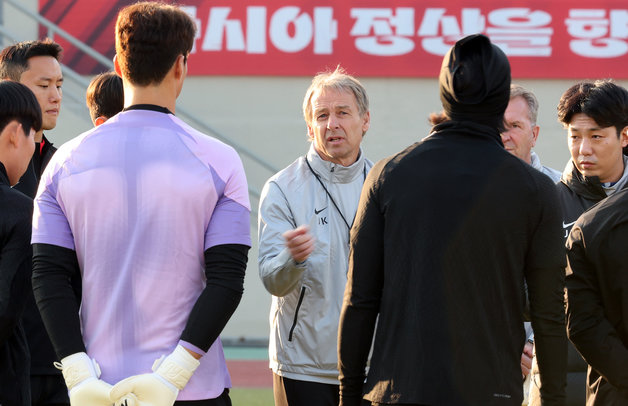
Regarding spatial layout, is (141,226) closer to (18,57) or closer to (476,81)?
(476,81)

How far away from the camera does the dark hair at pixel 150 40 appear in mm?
2477

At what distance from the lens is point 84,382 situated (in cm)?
239

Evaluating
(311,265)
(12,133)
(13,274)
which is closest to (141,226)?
(13,274)

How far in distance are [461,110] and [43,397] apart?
1843 mm

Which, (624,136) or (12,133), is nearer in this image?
(12,133)

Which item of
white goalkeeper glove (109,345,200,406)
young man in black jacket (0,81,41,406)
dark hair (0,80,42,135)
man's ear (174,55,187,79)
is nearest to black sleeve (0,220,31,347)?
young man in black jacket (0,81,41,406)

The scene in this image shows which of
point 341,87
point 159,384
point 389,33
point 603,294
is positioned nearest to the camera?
point 159,384

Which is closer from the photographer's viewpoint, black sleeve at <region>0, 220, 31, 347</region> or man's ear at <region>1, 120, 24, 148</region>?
black sleeve at <region>0, 220, 31, 347</region>

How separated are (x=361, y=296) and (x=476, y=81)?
647 millimetres

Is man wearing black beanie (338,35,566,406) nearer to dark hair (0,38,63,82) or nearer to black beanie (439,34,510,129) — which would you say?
black beanie (439,34,510,129)

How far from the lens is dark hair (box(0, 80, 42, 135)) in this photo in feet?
10.2

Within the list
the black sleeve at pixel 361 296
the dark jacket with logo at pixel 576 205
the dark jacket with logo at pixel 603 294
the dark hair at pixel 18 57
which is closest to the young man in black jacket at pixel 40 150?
the dark hair at pixel 18 57

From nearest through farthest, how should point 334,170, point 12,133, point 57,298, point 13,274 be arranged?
point 57,298 < point 13,274 < point 12,133 < point 334,170

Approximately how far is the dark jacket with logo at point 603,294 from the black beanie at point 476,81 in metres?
0.58
